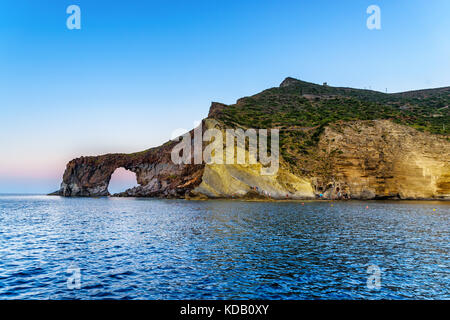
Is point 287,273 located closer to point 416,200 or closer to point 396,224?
point 396,224

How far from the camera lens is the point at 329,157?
96375mm

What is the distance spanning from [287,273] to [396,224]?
1087 inches

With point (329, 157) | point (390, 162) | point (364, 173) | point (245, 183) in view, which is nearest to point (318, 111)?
point (329, 157)

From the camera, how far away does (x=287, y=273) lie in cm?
1661

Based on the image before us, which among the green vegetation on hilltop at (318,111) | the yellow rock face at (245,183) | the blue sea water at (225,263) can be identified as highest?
the green vegetation on hilltop at (318,111)

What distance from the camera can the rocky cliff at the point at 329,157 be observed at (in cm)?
8538

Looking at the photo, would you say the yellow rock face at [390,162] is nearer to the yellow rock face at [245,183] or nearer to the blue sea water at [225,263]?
the yellow rock face at [245,183]

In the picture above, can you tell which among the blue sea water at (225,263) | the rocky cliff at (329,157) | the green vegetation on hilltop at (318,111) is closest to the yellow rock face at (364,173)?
the rocky cliff at (329,157)

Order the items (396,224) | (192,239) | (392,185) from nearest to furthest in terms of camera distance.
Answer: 1. (192,239)
2. (396,224)
3. (392,185)

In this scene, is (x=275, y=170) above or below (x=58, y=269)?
above

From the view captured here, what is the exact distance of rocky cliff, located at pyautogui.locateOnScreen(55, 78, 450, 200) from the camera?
3361 inches

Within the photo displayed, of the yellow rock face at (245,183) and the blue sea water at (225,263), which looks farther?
the yellow rock face at (245,183)

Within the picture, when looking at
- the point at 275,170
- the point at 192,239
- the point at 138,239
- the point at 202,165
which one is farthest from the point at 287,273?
the point at 202,165

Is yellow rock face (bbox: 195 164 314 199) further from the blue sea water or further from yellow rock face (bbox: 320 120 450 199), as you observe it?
the blue sea water
